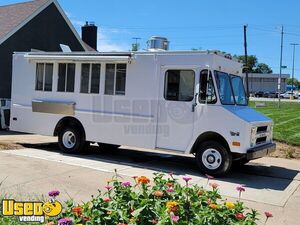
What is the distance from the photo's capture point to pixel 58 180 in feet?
26.9

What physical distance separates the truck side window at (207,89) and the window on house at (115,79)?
2222 mm

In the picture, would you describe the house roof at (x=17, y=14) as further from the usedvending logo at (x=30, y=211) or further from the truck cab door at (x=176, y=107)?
the usedvending logo at (x=30, y=211)

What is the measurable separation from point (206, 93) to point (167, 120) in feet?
3.89

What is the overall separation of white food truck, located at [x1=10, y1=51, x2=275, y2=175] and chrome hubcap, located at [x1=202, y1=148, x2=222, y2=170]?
2cm

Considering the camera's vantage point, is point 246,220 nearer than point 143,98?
Yes

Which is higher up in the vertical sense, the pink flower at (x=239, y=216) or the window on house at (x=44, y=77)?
the window on house at (x=44, y=77)

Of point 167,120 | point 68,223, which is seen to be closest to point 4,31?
point 167,120

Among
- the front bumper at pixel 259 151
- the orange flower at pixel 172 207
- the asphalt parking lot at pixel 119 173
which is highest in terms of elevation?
the orange flower at pixel 172 207

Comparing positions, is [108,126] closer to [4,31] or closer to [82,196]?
[82,196]

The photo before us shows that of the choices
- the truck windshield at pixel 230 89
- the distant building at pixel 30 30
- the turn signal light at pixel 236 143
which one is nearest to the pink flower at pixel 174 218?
the turn signal light at pixel 236 143

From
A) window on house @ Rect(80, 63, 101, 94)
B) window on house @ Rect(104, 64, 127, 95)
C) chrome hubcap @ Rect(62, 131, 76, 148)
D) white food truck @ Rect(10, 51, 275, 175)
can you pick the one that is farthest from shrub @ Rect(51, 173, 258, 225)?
chrome hubcap @ Rect(62, 131, 76, 148)

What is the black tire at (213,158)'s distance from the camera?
9.32 meters

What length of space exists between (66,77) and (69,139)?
171cm

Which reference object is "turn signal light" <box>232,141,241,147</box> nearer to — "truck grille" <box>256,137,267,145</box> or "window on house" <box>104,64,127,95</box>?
"truck grille" <box>256,137,267,145</box>
